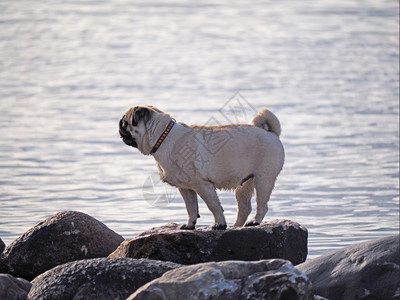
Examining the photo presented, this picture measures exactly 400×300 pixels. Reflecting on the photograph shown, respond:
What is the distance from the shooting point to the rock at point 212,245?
10.7 metres

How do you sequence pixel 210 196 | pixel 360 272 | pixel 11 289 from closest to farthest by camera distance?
pixel 360 272
pixel 11 289
pixel 210 196

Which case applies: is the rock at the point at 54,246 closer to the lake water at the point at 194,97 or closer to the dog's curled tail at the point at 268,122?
the lake water at the point at 194,97

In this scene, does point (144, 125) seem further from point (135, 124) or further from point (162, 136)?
point (162, 136)

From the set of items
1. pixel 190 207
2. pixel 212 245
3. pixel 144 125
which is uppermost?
pixel 144 125

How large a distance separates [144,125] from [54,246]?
222 cm

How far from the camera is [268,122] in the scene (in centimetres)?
1143

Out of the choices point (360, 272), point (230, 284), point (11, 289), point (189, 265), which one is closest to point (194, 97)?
point (11, 289)

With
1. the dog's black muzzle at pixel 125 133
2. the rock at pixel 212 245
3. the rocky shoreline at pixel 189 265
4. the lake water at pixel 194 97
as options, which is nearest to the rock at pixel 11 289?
the rocky shoreline at pixel 189 265

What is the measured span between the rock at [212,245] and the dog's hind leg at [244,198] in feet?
1.84

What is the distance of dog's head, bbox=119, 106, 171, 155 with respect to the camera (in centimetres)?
1066

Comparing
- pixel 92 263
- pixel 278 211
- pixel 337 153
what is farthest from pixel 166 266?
pixel 337 153

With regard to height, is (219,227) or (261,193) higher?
(261,193)

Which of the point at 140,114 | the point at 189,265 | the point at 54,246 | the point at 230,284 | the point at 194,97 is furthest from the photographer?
the point at 194,97

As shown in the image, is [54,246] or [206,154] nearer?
[206,154]
